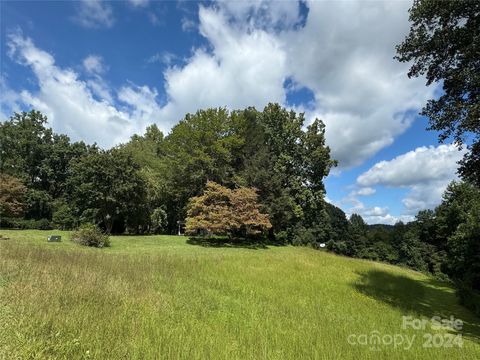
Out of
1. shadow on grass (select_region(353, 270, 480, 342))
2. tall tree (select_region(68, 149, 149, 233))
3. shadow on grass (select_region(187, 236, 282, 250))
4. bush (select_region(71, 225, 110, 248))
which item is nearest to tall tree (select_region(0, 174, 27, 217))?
tall tree (select_region(68, 149, 149, 233))

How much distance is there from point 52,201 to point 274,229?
94.0 feet

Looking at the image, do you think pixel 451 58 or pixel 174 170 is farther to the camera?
pixel 174 170

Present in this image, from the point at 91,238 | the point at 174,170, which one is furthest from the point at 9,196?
the point at 174,170

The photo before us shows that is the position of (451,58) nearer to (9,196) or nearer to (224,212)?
(224,212)

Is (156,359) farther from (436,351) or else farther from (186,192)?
(186,192)

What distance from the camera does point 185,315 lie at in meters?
6.90

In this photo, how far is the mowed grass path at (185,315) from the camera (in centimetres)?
496

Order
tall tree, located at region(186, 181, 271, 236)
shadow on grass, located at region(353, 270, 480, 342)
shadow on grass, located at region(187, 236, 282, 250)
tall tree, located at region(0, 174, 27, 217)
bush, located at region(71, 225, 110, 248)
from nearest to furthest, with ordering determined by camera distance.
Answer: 1. shadow on grass, located at region(353, 270, 480, 342)
2. bush, located at region(71, 225, 110, 248)
3. tall tree, located at region(0, 174, 27, 217)
4. tall tree, located at region(186, 181, 271, 236)
5. shadow on grass, located at region(187, 236, 282, 250)

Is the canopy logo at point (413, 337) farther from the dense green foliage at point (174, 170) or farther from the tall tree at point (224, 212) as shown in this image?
the dense green foliage at point (174, 170)

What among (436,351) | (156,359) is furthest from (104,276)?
(436,351)

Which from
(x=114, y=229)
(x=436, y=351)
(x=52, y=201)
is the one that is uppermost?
(x=52, y=201)

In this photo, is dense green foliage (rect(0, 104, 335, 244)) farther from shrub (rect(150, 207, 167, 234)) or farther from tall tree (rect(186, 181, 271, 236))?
tall tree (rect(186, 181, 271, 236))

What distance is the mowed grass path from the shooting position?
4.96 metres

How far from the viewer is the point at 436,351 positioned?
618 cm
